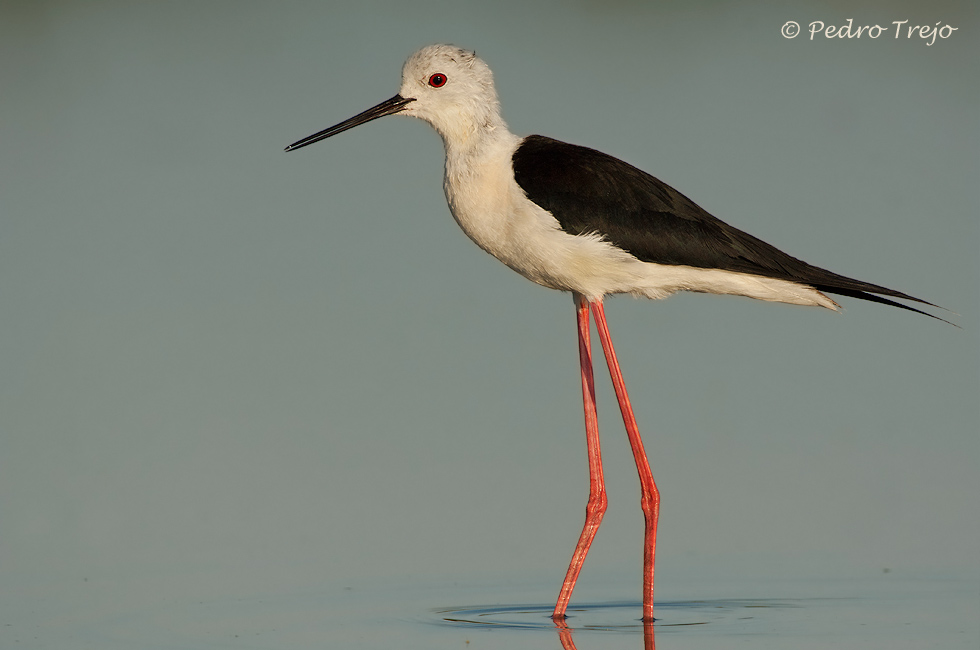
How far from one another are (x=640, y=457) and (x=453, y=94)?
170 centimetres

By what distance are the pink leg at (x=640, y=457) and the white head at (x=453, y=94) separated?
873mm

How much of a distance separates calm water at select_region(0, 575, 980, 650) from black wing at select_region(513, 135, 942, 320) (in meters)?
1.20

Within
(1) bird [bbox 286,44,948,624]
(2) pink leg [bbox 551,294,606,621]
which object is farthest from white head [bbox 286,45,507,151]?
(2) pink leg [bbox 551,294,606,621]

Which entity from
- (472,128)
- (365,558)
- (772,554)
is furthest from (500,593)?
(472,128)

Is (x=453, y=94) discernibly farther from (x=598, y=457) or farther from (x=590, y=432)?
(x=598, y=457)

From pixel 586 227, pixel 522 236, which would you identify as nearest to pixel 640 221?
pixel 586 227

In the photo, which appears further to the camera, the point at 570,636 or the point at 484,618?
the point at 484,618

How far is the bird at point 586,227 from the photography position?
17.2 ft

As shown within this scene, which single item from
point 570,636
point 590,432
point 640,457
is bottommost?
point 570,636

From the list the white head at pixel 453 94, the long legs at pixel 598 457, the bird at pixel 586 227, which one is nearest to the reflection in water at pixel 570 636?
the bird at pixel 586 227

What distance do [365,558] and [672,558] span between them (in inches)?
52.1

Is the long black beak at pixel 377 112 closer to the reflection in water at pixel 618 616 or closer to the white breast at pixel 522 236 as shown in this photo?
the white breast at pixel 522 236

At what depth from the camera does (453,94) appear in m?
5.52

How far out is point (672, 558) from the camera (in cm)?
576
